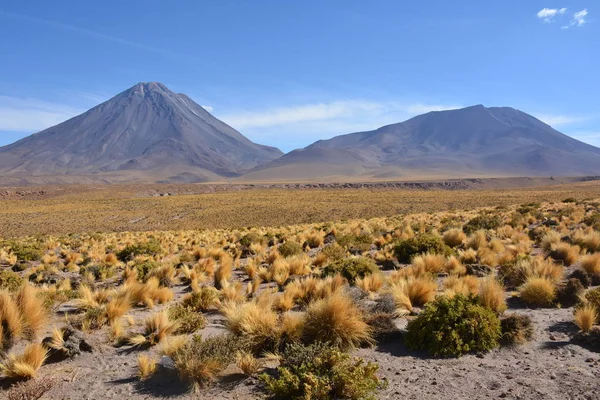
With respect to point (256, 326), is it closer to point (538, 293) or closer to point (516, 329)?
point (516, 329)

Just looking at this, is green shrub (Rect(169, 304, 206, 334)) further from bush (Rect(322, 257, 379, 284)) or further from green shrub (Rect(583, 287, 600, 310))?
green shrub (Rect(583, 287, 600, 310))

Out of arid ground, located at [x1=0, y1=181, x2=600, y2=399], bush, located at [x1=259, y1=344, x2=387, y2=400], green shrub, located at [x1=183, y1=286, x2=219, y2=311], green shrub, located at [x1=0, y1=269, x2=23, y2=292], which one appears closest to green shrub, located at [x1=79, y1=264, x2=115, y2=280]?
arid ground, located at [x1=0, y1=181, x2=600, y2=399]

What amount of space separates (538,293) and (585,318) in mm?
1502

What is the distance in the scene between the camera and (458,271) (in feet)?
32.8

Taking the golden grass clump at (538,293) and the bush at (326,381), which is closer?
the bush at (326,381)

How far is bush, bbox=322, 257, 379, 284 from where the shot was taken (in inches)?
378

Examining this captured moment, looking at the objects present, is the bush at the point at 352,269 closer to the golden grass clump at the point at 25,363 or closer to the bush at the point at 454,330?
the bush at the point at 454,330

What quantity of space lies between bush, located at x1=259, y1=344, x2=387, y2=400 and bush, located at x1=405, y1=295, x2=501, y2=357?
45.5 inches

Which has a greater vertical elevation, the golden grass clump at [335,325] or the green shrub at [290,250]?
the golden grass clump at [335,325]

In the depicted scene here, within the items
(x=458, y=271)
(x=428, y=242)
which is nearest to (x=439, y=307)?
(x=458, y=271)

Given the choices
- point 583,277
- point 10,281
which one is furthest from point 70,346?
point 583,277

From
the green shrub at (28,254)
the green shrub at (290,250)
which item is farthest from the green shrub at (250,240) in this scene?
the green shrub at (28,254)

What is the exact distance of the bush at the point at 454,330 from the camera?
563cm

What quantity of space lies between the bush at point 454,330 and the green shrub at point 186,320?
3138 millimetres
